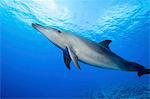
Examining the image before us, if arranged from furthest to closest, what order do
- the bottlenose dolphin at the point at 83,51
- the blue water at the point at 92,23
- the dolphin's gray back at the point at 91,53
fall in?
1. the blue water at the point at 92,23
2. the dolphin's gray back at the point at 91,53
3. the bottlenose dolphin at the point at 83,51

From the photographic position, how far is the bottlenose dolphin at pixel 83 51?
Answer: 5.38m

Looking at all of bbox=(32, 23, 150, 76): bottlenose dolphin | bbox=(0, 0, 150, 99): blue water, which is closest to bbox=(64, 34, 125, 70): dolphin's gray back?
bbox=(32, 23, 150, 76): bottlenose dolphin

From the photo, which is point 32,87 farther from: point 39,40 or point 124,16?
point 124,16

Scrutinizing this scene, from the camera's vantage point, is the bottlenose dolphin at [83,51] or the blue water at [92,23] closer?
the bottlenose dolphin at [83,51]

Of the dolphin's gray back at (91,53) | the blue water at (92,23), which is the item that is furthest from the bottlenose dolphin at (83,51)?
the blue water at (92,23)

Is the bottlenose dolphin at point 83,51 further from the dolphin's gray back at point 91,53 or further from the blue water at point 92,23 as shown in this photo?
the blue water at point 92,23

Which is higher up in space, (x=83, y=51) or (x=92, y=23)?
(x=92, y=23)

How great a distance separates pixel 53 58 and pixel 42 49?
10087 millimetres

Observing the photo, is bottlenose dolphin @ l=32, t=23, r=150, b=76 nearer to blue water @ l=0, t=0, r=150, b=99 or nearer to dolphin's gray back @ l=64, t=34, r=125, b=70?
dolphin's gray back @ l=64, t=34, r=125, b=70

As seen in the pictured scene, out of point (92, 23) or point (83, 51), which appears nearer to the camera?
point (83, 51)

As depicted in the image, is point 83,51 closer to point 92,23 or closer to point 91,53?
point 91,53

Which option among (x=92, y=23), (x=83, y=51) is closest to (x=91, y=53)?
(x=83, y=51)

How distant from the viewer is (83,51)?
5.51 metres

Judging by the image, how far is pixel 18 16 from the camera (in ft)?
81.0
